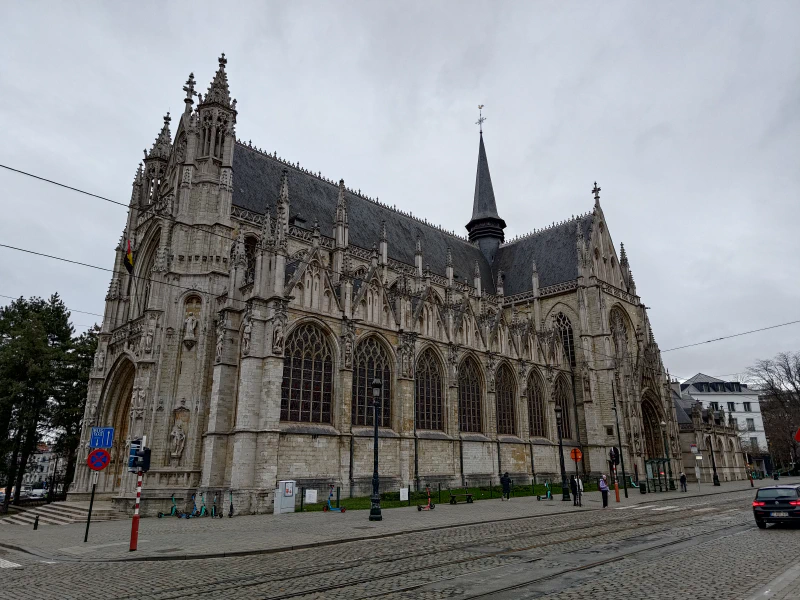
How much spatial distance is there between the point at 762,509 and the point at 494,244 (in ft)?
136

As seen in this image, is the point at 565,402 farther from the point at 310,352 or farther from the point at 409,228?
the point at 310,352

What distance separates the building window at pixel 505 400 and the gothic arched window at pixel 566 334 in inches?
309

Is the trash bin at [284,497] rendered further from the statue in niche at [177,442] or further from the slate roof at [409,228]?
the slate roof at [409,228]

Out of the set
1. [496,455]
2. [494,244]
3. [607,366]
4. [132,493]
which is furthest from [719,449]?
[132,493]

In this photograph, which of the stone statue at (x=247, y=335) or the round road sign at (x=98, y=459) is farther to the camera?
the stone statue at (x=247, y=335)

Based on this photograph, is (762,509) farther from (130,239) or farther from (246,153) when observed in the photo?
(130,239)

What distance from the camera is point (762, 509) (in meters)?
15.5

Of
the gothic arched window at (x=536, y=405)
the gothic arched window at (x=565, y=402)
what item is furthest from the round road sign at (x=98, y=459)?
the gothic arched window at (x=565, y=402)

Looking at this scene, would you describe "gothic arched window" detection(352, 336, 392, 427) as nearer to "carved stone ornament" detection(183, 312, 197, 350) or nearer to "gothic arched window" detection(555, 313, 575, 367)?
"carved stone ornament" detection(183, 312, 197, 350)

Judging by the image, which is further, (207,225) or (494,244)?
(494,244)

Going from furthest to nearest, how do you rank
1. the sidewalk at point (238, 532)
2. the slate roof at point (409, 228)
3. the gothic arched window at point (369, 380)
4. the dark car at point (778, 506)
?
the slate roof at point (409, 228)
the gothic arched window at point (369, 380)
the dark car at point (778, 506)
the sidewalk at point (238, 532)

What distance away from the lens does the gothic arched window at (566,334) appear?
4356 cm

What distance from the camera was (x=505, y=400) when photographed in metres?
36.9

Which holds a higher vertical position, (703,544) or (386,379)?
(386,379)
